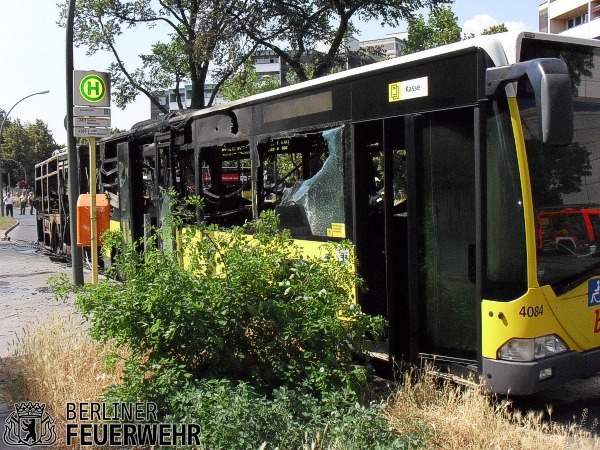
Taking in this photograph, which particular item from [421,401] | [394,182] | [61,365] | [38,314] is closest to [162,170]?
[38,314]

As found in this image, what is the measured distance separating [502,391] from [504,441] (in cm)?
74

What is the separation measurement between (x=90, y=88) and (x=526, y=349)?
6.91 m

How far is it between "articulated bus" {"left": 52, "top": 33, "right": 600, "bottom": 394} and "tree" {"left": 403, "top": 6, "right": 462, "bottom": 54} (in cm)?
2427

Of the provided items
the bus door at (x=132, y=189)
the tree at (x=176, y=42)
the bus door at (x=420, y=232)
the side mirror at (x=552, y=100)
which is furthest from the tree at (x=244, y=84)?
the side mirror at (x=552, y=100)

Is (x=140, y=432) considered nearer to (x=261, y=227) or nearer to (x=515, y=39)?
(x=261, y=227)

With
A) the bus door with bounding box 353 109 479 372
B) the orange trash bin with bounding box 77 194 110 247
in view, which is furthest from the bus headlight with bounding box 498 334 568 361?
the orange trash bin with bounding box 77 194 110 247

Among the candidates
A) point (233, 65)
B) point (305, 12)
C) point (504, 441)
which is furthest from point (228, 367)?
point (233, 65)

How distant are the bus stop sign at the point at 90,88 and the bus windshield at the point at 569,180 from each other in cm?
624

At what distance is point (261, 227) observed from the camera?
5.39 m

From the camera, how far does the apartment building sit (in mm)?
52031

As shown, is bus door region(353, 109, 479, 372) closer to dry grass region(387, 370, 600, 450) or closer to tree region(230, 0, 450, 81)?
dry grass region(387, 370, 600, 450)

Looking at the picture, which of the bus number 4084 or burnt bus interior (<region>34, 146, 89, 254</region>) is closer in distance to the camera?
the bus number 4084

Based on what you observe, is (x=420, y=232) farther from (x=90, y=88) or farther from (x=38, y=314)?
(x=38, y=314)

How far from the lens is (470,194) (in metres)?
5.39
